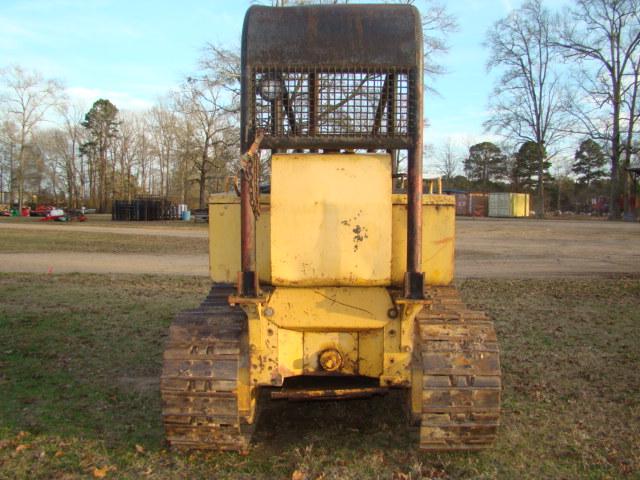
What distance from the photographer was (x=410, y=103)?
4.02 metres

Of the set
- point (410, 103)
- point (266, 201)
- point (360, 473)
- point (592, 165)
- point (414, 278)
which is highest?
point (592, 165)

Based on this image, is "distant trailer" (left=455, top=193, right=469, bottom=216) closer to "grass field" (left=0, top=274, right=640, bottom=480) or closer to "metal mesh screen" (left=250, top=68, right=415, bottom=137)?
"grass field" (left=0, top=274, right=640, bottom=480)

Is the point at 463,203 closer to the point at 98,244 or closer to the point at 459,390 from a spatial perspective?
the point at 98,244

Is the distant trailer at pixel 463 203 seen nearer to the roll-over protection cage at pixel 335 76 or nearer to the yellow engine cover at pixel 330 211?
the roll-over protection cage at pixel 335 76

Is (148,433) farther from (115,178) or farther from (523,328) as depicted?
(115,178)

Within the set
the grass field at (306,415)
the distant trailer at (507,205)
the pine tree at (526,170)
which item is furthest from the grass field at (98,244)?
the pine tree at (526,170)

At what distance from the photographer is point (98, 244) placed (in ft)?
75.8

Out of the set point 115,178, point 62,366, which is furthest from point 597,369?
point 115,178

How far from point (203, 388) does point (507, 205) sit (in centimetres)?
6110

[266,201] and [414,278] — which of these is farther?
[266,201]

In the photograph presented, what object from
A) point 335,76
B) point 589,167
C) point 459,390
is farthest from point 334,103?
point 589,167

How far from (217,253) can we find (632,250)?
2004 centimetres

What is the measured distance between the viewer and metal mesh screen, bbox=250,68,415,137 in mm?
4062

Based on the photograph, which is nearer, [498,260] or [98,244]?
[498,260]
